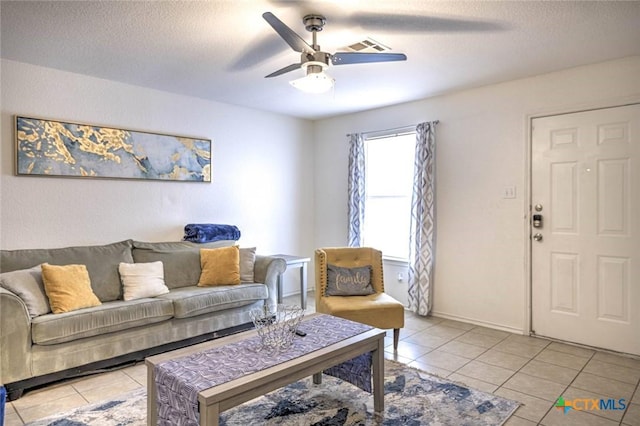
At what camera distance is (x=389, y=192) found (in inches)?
197

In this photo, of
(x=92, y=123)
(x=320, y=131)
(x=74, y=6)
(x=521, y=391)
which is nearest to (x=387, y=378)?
(x=521, y=391)

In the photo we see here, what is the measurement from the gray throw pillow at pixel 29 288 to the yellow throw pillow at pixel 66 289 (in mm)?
42

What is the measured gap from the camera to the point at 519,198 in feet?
12.6

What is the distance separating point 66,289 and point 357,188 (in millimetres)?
3393

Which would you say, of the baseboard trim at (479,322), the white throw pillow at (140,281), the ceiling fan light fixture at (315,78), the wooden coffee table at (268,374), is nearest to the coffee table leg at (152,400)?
the wooden coffee table at (268,374)

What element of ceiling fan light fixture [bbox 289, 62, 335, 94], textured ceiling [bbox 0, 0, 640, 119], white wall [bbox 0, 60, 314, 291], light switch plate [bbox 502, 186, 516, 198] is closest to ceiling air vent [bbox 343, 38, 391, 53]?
textured ceiling [bbox 0, 0, 640, 119]

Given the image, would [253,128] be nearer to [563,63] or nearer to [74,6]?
[74,6]

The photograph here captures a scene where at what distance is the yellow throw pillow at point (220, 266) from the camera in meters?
3.84

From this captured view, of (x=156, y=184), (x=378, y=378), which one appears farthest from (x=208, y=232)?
(x=378, y=378)

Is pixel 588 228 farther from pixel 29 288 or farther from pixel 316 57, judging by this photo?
pixel 29 288

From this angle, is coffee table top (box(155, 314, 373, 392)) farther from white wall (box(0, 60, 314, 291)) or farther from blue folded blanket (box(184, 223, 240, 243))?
white wall (box(0, 60, 314, 291))

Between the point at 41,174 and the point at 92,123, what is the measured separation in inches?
25.3

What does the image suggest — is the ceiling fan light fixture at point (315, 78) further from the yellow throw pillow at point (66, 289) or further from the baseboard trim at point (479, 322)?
the baseboard trim at point (479, 322)

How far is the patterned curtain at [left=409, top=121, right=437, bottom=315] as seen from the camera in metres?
4.40
